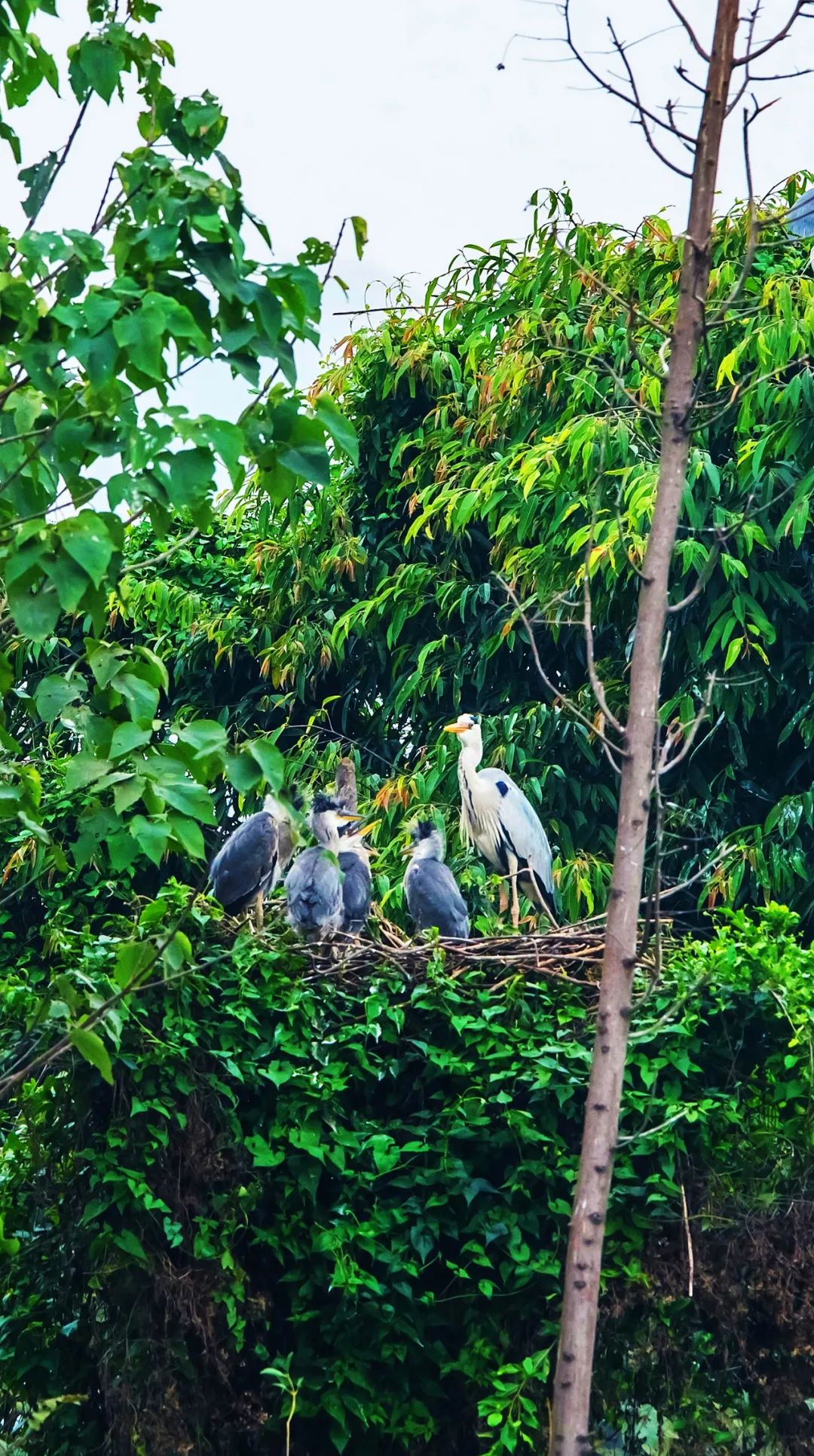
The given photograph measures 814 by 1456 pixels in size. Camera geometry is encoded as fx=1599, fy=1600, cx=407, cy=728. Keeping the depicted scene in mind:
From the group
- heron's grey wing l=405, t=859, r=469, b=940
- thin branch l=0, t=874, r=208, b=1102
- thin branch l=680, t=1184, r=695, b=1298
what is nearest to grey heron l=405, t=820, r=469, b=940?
heron's grey wing l=405, t=859, r=469, b=940

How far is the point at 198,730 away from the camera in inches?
135

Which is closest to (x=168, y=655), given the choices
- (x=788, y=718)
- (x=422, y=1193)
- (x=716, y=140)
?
(x=788, y=718)

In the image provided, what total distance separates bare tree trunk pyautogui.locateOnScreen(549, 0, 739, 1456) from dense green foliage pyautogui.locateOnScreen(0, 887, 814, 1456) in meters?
1.24

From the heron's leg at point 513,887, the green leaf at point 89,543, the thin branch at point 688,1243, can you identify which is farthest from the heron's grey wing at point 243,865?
the green leaf at point 89,543

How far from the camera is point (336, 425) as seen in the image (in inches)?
134

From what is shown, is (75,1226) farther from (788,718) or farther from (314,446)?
(788,718)

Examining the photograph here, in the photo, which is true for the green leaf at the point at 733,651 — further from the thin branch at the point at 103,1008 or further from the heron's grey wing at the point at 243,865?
the thin branch at the point at 103,1008

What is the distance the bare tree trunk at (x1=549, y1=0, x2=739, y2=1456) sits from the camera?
13.0 feet

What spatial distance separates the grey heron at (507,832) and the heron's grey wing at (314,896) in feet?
5.13

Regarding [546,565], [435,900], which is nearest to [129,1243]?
[435,900]

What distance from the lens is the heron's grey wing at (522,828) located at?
8039 mm

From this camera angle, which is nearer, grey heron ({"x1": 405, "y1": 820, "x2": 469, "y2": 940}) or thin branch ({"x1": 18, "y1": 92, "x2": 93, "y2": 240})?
thin branch ({"x1": 18, "y1": 92, "x2": 93, "y2": 240})

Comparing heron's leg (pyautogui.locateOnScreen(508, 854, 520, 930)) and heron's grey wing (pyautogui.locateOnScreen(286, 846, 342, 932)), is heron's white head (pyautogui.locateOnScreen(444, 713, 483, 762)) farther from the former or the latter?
heron's grey wing (pyautogui.locateOnScreen(286, 846, 342, 932))

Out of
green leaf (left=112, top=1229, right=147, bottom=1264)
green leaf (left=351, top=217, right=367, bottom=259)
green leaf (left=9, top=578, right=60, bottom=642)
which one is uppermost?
green leaf (left=351, top=217, right=367, bottom=259)
